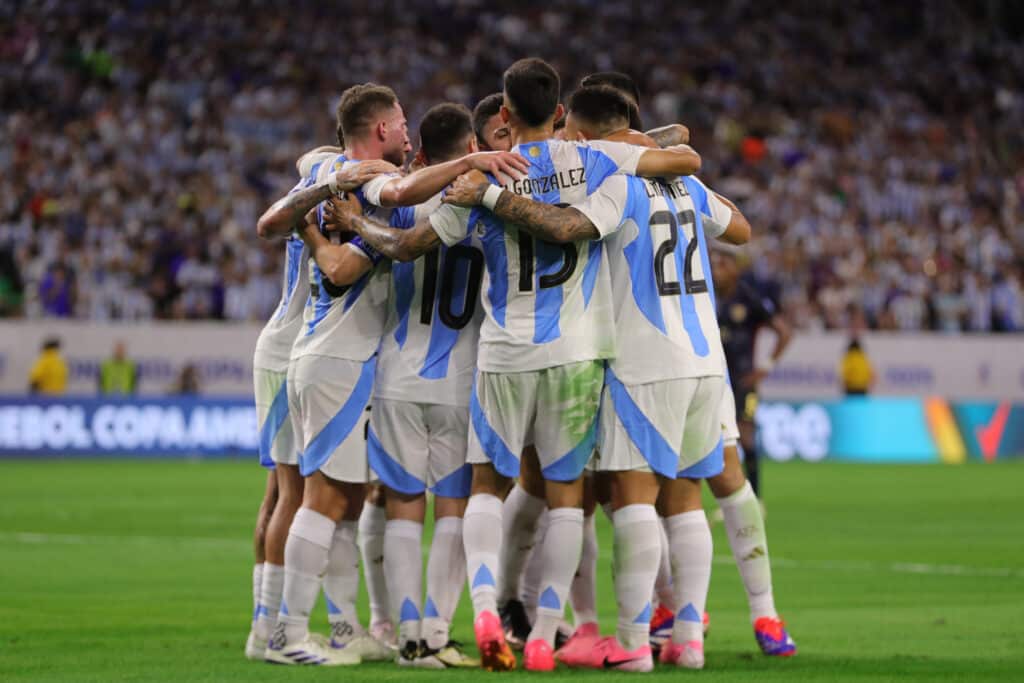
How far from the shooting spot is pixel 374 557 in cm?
828

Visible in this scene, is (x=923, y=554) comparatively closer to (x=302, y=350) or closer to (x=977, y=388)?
(x=302, y=350)

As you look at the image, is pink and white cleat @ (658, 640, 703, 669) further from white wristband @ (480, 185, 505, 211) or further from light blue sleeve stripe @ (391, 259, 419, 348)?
white wristband @ (480, 185, 505, 211)

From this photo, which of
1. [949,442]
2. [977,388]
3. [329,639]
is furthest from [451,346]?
[977,388]

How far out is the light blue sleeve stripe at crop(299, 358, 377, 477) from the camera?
25.0 feet

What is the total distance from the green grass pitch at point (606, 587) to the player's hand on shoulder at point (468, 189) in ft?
6.58

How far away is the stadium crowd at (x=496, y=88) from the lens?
29.5m

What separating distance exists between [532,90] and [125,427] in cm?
2027

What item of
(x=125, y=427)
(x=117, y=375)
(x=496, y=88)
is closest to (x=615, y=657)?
(x=125, y=427)

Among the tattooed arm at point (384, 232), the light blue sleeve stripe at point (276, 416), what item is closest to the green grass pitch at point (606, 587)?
the light blue sleeve stripe at point (276, 416)

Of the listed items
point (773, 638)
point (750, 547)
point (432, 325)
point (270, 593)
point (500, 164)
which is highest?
point (500, 164)

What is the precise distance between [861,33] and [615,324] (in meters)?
33.3

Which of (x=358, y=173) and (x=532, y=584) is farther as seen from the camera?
(x=532, y=584)

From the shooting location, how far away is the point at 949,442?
90.3ft

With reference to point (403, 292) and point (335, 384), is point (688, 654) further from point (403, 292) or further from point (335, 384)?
point (403, 292)
